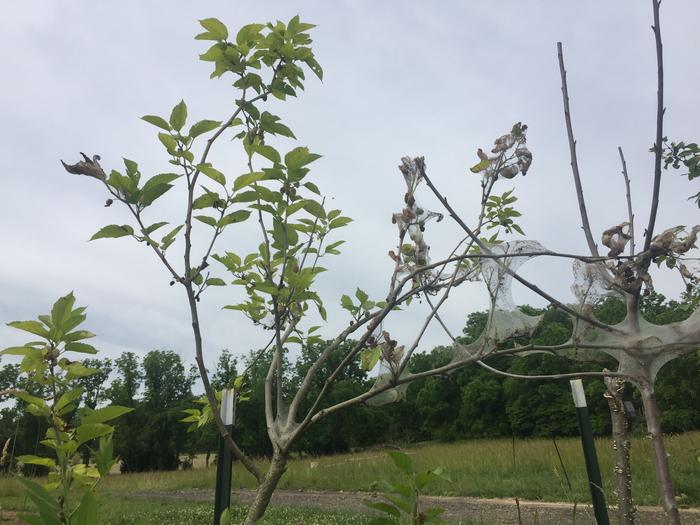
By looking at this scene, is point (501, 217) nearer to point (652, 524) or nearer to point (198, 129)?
point (198, 129)

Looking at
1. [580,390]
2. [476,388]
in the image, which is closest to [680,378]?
[476,388]

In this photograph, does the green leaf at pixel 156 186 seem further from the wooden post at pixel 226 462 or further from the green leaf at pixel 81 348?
the wooden post at pixel 226 462

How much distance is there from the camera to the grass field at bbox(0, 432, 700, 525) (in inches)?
322

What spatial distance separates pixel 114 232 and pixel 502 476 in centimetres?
1092

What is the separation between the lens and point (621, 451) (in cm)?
136

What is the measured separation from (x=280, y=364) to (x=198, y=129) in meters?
0.67

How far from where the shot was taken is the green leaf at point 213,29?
1.33 m

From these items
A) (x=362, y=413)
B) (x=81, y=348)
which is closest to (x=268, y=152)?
(x=81, y=348)

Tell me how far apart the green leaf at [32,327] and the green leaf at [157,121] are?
55cm

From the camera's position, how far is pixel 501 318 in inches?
63.1

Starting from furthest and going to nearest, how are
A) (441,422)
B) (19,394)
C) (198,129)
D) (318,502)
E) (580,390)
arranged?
(441,422)
(318,502)
(580,390)
(198,129)
(19,394)

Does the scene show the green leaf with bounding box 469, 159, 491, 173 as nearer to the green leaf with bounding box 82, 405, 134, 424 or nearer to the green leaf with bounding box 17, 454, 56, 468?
the green leaf with bounding box 82, 405, 134, 424

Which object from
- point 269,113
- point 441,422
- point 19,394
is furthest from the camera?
point 441,422

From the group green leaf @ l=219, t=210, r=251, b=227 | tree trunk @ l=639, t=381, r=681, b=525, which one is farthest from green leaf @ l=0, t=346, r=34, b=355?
tree trunk @ l=639, t=381, r=681, b=525
